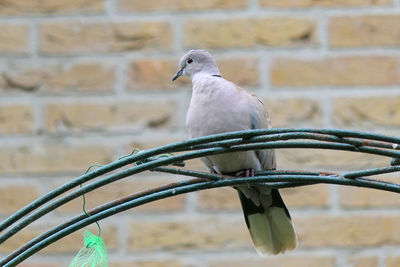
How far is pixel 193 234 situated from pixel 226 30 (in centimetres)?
54

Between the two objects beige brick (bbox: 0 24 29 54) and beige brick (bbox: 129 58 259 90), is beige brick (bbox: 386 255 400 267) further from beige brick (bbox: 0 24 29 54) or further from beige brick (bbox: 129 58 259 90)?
beige brick (bbox: 0 24 29 54)

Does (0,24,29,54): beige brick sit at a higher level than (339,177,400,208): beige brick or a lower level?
higher

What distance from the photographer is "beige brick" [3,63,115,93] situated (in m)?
1.91

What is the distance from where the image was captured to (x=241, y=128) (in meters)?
1.39

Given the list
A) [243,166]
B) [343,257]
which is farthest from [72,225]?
[343,257]

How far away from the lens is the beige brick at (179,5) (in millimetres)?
1916

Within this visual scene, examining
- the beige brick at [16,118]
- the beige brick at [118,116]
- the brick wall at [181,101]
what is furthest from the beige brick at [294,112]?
the beige brick at [16,118]

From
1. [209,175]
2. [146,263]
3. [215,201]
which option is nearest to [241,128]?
[209,175]

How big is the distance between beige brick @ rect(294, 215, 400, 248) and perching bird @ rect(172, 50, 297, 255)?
0.32 m

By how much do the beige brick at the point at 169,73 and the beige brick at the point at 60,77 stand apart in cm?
7

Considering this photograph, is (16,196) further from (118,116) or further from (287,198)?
(287,198)

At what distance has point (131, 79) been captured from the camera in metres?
1.90

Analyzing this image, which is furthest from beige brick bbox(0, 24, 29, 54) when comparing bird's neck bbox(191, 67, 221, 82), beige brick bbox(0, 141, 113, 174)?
bird's neck bbox(191, 67, 221, 82)

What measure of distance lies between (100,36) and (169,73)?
8.3 inches
